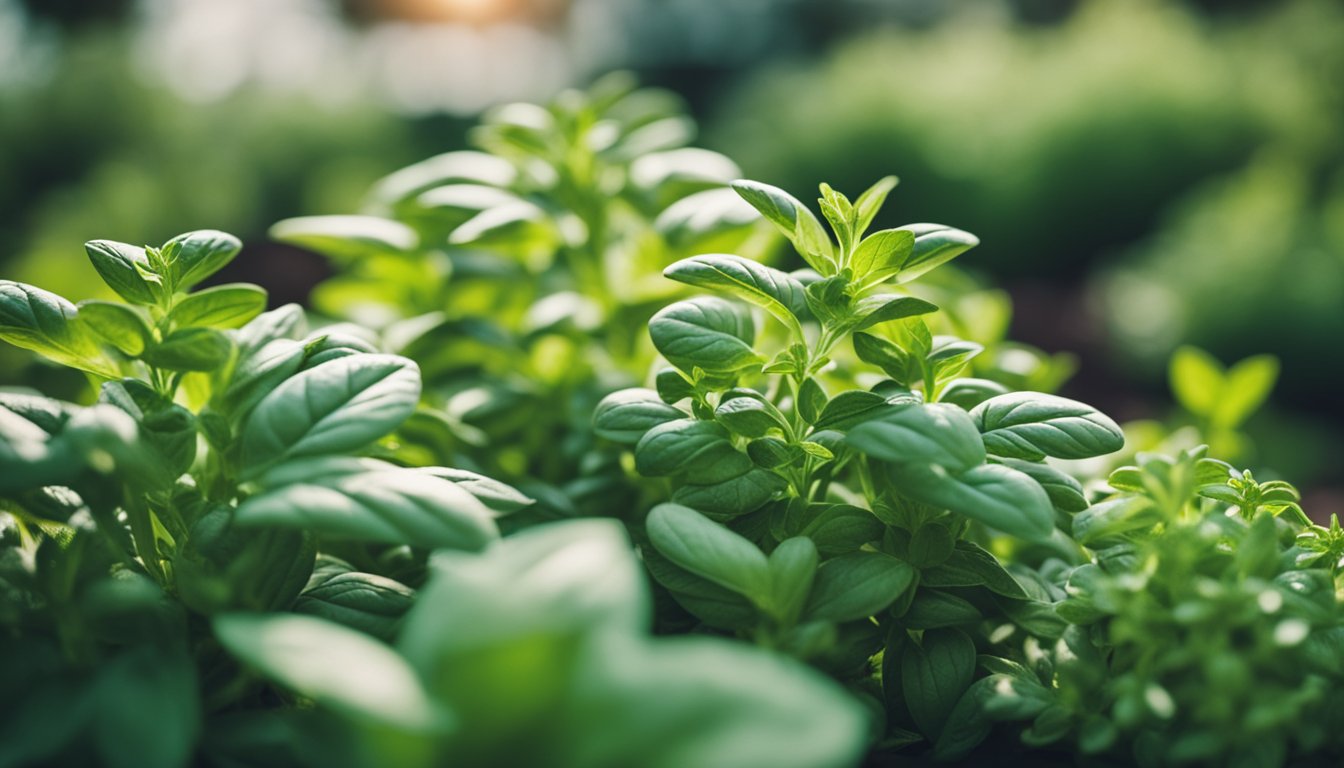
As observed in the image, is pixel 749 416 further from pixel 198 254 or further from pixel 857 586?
pixel 198 254

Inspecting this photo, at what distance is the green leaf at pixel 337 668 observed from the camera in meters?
0.39

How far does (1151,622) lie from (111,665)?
1.95ft

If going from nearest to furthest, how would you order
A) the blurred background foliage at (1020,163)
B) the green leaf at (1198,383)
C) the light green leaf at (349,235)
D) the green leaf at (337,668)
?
the green leaf at (337,668) < the light green leaf at (349,235) < the green leaf at (1198,383) < the blurred background foliage at (1020,163)

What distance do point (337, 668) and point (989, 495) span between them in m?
0.38

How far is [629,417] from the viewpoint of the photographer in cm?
68

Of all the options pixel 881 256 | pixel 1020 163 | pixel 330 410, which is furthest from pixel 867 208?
pixel 1020 163

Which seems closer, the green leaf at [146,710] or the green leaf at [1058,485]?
the green leaf at [146,710]

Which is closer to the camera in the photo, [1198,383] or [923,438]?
[923,438]

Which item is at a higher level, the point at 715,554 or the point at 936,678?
the point at 715,554

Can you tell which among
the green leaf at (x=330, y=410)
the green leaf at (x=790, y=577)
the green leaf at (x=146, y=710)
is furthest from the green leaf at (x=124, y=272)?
the green leaf at (x=790, y=577)

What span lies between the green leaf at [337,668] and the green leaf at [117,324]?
0.85 ft

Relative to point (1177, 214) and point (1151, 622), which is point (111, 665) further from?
point (1177, 214)

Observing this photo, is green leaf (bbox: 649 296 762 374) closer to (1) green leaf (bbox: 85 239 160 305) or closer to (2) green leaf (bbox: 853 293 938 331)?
Answer: (2) green leaf (bbox: 853 293 938 331)

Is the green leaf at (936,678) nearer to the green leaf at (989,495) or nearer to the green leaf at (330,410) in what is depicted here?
the green leaf at (989,495)
